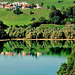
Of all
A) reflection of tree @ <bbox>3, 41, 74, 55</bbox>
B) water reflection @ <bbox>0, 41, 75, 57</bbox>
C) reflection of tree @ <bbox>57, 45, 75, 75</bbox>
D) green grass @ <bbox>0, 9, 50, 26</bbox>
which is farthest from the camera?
green grass @ <bbox>0, 9, 50, 26</bbox>

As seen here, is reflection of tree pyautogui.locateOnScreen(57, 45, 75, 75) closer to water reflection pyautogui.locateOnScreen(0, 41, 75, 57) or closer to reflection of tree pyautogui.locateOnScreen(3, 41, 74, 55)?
water reflection pyautogui.locateOnScreen(0, 41, 75, 57)

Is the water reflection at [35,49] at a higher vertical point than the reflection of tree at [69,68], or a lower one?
lower

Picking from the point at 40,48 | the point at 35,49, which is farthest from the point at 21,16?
the point at 35,49

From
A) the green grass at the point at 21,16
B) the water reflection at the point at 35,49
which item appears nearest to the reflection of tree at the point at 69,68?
the water reflection at the point at 35,49

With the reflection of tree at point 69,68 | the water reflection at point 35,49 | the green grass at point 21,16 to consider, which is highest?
the green grass at point 21,16

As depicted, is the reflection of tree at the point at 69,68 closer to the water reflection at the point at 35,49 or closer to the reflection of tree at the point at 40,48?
the water reflection at the point at 35,49

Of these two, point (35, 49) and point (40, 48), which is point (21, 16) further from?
point (35, 49)

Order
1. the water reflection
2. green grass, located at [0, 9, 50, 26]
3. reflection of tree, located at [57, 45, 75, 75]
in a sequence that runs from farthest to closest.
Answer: green grass, located at [0, 9, 50, 26], the water reflection, reflection of tree, located at [57, 45, 75, 75]

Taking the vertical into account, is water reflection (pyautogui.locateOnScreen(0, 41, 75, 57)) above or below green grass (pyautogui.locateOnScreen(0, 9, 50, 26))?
below

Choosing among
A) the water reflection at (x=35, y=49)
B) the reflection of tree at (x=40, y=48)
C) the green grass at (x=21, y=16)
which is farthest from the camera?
the green grass at (x=21, y=16)

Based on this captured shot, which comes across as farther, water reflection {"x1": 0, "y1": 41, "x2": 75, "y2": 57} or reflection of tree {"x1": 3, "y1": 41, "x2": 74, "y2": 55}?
reflection of tree {"x1": 3, "y1": 41, "x2": 74, "y2": 55}

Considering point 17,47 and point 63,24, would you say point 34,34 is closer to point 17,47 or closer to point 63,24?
point 17,47

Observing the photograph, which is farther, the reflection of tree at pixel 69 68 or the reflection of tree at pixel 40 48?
the reflection of tree at pixel 40 48

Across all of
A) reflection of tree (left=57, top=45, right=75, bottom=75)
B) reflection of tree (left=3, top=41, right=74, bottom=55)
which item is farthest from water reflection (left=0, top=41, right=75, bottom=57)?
reflection of tree (left=57, top=45, right=75, bottom=75)
